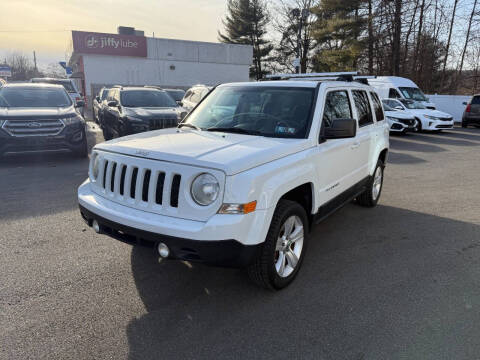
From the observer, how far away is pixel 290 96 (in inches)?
152

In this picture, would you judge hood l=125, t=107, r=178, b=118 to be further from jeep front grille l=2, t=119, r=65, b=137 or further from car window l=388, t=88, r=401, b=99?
car window l=388, t=88, r=401, b=99

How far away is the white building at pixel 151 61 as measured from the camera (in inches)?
1136

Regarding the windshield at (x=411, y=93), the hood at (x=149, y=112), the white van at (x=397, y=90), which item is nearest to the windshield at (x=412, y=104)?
the white van at (x=397, y=90)

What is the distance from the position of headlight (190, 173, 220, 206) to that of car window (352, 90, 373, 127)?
2723 millimetres

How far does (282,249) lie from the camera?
3199mm

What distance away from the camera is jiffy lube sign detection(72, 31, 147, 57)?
2777 centimetres

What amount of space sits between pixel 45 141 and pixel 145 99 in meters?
3.13

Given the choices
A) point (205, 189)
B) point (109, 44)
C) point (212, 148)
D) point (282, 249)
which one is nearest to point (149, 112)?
point (212, 148)

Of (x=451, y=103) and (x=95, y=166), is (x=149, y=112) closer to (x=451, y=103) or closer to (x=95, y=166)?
(x=95, y=166)

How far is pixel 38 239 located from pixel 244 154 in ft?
9.72

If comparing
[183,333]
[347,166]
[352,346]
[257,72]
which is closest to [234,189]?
[183,333]

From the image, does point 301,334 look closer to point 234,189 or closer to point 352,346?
point 352,346

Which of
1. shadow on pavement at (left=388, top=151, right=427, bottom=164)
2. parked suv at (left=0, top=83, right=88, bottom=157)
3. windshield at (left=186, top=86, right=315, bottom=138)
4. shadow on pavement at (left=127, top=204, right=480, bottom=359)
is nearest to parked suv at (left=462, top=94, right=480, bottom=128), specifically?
shadow on pavement at (left=388, top=151, right=427, bottom=164)

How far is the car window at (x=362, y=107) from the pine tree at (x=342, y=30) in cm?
2566
